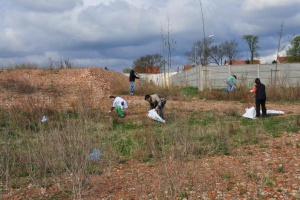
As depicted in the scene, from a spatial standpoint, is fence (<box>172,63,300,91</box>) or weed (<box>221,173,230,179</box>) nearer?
weed (<box>221,173,230,179</box>)

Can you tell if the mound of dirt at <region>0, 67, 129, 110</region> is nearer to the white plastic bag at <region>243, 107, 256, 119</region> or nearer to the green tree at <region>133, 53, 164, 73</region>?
the white plastic bag at <region>243, 107, 256, 119</region>

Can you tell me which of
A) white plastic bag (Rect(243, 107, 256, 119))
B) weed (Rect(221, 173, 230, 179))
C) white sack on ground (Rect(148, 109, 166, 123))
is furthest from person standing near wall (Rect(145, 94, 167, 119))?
weed (Rect(221, 173, 230, 179))

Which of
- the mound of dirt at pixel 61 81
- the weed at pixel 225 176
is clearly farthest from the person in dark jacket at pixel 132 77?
the weed at pixel 225 176

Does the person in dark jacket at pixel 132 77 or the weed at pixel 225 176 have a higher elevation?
the person in dark jacket at pixel 132 77

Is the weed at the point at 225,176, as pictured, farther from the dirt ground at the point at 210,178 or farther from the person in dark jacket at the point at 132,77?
the person in dark jacket at the point at 132,77

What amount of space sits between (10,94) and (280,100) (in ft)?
40.9

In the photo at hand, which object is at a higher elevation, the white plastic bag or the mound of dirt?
the mound of dirt

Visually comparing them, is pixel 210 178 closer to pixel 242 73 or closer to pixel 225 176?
pixel 225 176

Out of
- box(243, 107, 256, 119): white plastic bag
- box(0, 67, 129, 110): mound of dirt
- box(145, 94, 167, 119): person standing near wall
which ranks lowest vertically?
box(243, 107, 256, 119): white plastic bag

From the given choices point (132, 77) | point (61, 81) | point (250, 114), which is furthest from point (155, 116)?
point (61, 81)

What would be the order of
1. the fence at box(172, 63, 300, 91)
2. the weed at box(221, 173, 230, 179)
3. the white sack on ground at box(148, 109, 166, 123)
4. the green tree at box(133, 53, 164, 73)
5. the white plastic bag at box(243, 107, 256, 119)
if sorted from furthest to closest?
1. the green tree at box(133, 53, 164, 73)
2. the fence at box(172, 63, 300, 91)
3. the white plastic bag at box(243, 107, 256, 119)
4. the white sack on ground at box(148, 109, 166, 123)
5. the weed at box(221, 173, 230, 179)

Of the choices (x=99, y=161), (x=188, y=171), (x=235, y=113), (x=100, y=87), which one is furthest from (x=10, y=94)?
(x=188, y=171)

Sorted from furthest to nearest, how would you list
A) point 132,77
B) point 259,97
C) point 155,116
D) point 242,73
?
point 242,73, point 132,77, point 259,97, point 155,116

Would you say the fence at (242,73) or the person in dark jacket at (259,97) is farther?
the fence at (242,73)
